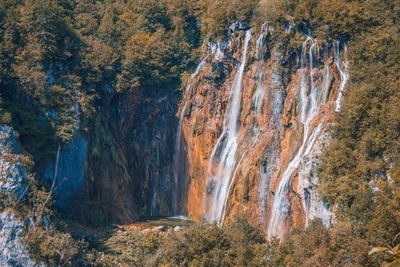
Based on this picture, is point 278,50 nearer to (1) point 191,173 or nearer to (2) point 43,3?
(1) point 191,173

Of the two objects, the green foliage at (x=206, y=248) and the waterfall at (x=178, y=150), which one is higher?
the waterfall at (x=178, y=150)

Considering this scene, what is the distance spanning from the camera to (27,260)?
770 inches

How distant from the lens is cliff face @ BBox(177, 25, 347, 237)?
920 inches

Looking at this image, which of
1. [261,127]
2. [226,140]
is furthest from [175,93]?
[261,127]

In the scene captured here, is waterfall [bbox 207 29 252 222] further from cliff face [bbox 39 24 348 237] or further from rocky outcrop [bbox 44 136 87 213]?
rocky outcrop [bbox 44 136 87 213]

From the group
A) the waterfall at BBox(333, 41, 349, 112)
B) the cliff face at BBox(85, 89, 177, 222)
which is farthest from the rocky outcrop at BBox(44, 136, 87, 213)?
the waterfall at BBox(333, 41, 349, 112)

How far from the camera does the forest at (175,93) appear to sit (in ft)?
54.7

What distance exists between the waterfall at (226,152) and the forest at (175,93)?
2627 mm

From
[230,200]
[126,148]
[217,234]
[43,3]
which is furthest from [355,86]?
[43,3]

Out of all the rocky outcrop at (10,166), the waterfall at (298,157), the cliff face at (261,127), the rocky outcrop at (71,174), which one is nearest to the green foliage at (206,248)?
the waterfall at (298,157)

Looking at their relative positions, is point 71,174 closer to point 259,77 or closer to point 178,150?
point 178,150

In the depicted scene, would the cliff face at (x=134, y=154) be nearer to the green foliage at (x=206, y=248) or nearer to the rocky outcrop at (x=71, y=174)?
the rocky outcrop at (x=71, y=174)

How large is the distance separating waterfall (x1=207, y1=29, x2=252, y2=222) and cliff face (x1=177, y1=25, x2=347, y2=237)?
8cm

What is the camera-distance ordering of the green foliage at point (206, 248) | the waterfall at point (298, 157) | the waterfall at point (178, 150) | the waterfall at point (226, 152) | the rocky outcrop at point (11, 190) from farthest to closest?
the waterfall at point (178, 150), the waterfall at point (226, 152), the waterfall at point (298, 157), the rocky outcrop at point (11, 190), the green foliage at point (206, 248)
